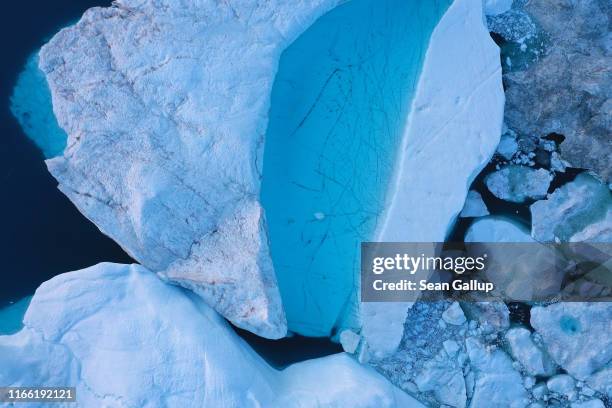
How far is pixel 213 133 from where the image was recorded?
222 cm

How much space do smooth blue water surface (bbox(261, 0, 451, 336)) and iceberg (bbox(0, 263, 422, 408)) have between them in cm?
36

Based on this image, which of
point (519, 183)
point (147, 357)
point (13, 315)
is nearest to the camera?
point (147, 357)

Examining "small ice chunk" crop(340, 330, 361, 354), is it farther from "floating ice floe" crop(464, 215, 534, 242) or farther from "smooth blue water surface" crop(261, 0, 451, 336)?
"floating ice floe" crop(464, 215, 534, 242)

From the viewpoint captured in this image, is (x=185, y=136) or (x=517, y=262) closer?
(x=185, y=136)

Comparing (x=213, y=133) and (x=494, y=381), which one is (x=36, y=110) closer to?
(x=213, y=133)

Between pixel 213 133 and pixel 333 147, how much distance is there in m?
0.65

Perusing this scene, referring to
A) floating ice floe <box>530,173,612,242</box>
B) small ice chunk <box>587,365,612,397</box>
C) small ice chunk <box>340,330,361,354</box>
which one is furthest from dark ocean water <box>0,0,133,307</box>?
small ice chunk <box>587,365,612,397</box>

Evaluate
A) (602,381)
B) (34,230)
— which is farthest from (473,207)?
(34,230)

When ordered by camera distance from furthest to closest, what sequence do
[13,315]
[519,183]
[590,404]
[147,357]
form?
1. [13,315]
2. [519,183]
3. [590,404]
4. [147,357]

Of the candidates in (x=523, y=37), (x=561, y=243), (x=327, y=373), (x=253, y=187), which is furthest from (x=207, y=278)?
(x=523, y=37)

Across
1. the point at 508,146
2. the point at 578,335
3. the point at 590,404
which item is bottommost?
the point at 590,404

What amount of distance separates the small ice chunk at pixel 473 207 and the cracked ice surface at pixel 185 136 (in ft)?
3.39

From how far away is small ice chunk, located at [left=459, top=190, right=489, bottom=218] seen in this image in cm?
244

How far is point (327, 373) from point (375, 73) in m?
1.55
